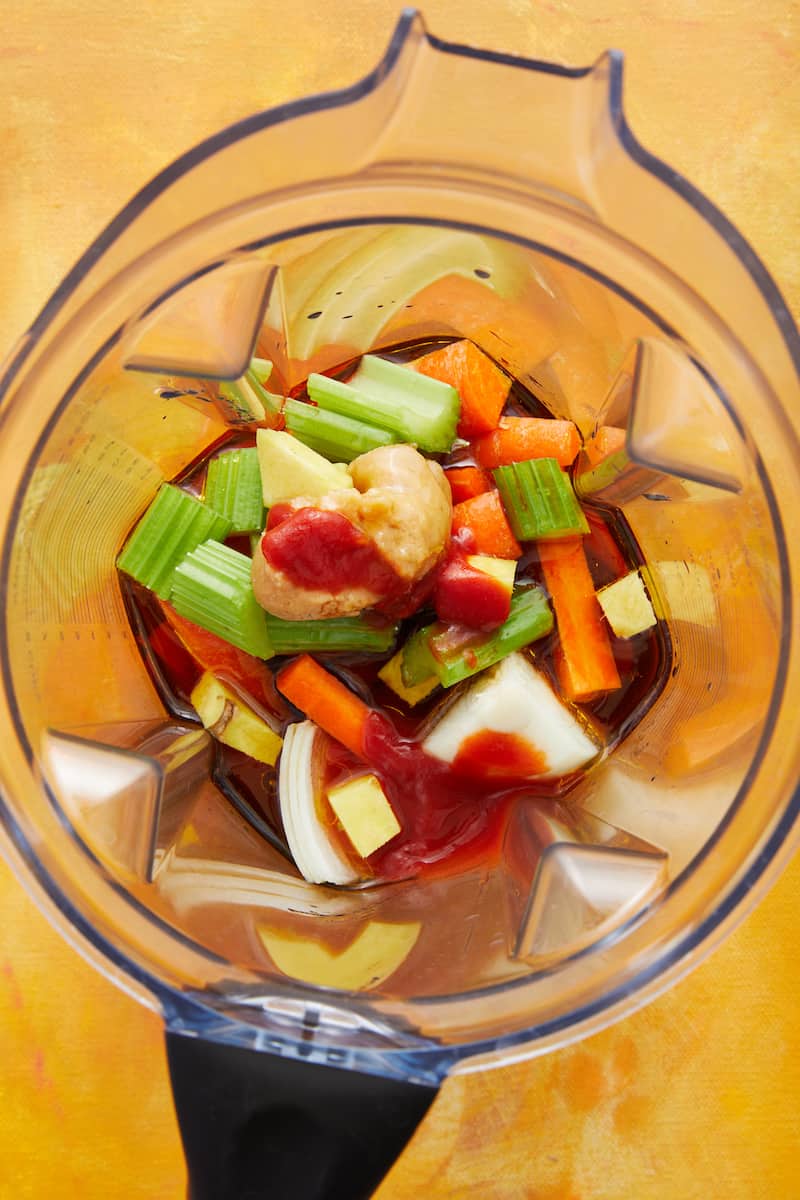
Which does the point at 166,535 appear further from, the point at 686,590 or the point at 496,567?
the point at 686,590

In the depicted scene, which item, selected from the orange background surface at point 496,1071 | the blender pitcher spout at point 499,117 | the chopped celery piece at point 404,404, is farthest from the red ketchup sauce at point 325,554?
the orange background surface at point 496,1071

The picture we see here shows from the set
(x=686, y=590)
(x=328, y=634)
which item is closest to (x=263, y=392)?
(x=328, y=634)

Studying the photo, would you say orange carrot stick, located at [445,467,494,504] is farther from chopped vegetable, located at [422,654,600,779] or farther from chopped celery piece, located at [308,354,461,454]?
chopped vegetable, located at [422,654,600,779]

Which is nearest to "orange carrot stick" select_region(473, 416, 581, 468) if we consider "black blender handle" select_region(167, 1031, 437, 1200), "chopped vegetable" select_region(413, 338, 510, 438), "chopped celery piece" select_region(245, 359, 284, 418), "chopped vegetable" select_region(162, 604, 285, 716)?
"chopped vegetable" select_region(413, 338, 510, 438)

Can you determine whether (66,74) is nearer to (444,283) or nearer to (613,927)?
(444,283)

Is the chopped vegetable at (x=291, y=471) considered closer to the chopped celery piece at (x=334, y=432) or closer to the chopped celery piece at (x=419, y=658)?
the chopped celery piece at (x=334, y=432)

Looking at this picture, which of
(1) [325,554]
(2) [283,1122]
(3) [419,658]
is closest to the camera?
(2) [283,1122]

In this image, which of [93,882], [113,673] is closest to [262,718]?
[113,673]
